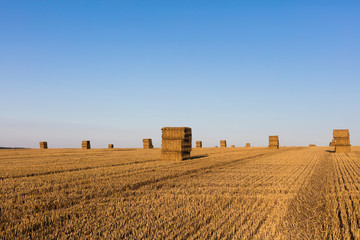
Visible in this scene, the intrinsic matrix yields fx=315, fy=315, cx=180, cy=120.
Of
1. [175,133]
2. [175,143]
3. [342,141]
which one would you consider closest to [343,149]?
[342,141]

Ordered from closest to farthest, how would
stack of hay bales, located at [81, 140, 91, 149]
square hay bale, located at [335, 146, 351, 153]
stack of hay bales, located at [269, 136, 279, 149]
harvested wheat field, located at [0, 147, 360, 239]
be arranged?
harvested wheat field, located at [0, 147, 360, 239], square hay bale, located at [335, 146, 351, 153], stack of hay bales, located at [269, 136, 279, 149], stack of hay bales, located at [81, 140, 91, 149]

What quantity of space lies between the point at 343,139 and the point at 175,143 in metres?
18.8

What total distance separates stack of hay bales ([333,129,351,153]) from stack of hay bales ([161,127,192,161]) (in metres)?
17.0

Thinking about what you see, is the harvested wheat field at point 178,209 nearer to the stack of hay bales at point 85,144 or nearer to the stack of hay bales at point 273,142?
the stack of hay bales at point 273,142

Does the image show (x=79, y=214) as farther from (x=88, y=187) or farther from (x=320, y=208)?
(x=320, y=208)

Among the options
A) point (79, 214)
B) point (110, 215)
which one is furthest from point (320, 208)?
point (79, 214)

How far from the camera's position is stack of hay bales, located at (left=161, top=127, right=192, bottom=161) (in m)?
20.5

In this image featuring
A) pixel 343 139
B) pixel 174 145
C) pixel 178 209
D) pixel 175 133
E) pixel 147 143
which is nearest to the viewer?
pixel 178 209

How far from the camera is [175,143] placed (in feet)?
67.9

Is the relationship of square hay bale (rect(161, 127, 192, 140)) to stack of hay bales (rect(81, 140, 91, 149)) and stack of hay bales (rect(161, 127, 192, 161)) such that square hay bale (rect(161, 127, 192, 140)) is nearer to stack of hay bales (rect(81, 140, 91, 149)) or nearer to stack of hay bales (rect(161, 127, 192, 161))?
stack of hay bales (rect(161, 127, 192, 161))

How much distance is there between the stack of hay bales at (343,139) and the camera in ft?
99.0

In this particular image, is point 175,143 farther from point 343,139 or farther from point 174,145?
point 343,139

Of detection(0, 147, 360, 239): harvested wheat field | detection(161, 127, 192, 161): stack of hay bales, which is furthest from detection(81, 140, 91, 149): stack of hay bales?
detection(0, 147, 360, 239): harvested wheat field

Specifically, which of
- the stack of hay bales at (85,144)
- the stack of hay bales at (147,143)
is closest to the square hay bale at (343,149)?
the stack of hay bales at (147,143)
